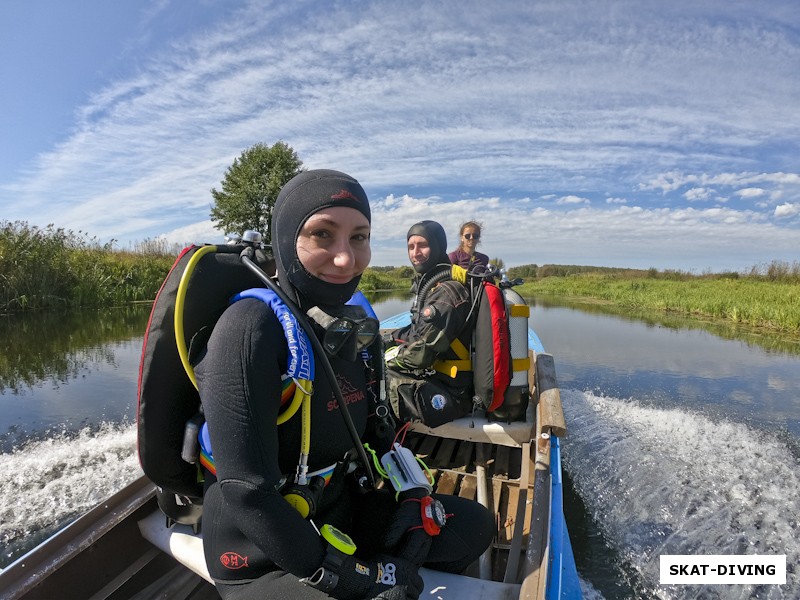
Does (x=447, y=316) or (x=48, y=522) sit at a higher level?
(x=447, y=316)

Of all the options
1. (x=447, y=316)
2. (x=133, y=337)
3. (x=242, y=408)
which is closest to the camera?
(x=242, y=408)

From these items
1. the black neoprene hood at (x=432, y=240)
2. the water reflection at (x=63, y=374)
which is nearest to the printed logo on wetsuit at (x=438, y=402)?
the black neoprene hood at (x=432, y=240)

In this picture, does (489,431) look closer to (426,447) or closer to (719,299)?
(426,447)

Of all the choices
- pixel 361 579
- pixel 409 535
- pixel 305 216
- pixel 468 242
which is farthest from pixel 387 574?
pixel 468 242

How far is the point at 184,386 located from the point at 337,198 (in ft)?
2.76

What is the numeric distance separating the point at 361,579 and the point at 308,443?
0.44m

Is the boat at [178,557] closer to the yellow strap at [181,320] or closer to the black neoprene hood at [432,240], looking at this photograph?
the yellow strap at [181,320]

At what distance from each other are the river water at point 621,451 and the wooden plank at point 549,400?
1.36 m

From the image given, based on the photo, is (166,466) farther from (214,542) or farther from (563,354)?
(563,354)

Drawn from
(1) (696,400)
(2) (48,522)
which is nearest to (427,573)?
(2) (48,522)

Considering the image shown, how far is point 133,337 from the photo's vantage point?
11.9 meters

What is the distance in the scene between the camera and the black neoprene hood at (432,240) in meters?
4.27

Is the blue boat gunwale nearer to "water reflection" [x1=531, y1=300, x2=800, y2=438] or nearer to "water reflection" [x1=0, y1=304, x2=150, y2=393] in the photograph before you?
"water reflection" [x1=531, y1=300, x2=800, y2=438]

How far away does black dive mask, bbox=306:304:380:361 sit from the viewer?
1.54 m
